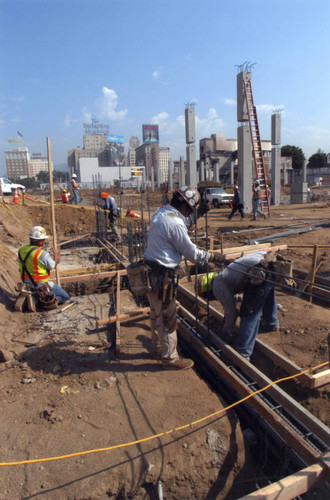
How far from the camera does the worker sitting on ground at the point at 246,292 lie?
3.80m

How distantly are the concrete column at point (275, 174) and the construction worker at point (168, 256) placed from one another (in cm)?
1995

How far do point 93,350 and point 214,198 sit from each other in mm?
18703

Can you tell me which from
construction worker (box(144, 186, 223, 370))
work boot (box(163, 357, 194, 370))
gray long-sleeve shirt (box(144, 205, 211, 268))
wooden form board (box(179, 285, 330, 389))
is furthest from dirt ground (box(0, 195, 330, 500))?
gray long-sleeve shirt (box(144, 205, 211, 268))

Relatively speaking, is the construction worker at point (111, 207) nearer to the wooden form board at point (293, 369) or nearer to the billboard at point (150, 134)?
the wooden form board at point (293, 369)

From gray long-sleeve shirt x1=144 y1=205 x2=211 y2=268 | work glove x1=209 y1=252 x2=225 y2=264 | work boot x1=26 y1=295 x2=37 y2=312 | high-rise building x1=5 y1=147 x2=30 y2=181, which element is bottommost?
work boot x1=26 y1=295 x2=37 y2=312

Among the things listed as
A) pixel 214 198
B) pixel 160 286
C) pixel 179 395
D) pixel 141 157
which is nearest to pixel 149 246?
pixel 160 286

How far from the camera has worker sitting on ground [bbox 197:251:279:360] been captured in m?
3.80

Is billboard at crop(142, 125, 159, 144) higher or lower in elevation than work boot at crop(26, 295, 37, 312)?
higher

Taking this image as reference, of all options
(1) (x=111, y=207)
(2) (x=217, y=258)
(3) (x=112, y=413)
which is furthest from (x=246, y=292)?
(1) (x=111, y=207)

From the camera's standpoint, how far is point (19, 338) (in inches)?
173

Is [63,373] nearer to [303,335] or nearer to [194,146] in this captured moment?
[303,335]

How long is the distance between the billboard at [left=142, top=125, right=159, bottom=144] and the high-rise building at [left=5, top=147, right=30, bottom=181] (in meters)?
61.6

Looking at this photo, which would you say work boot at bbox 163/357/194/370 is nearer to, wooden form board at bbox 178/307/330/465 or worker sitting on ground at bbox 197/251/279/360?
wooden form board at bbox 178/307/330/465

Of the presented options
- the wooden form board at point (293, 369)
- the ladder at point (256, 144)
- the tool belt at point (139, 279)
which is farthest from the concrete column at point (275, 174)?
the tool belt at point (139, 279)
